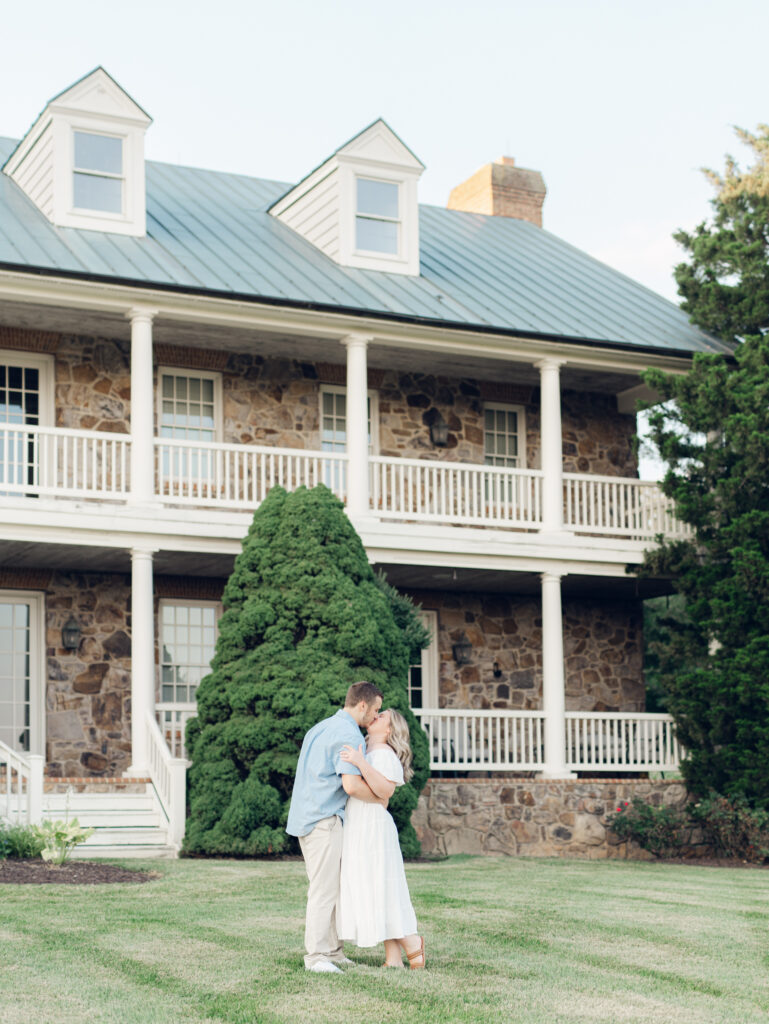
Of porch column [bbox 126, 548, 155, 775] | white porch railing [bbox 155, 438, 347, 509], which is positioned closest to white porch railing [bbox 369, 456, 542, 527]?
white porch railing [bbox 155, 438, 347, 509]

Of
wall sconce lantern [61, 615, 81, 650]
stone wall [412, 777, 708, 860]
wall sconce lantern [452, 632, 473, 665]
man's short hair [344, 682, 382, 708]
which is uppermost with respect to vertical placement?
wall sconce lantern [61, 615, 81, 650]

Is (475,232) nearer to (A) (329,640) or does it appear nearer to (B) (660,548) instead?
(B) (660,548)

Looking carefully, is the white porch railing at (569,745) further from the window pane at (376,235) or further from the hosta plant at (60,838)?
the window pane at (376,235)

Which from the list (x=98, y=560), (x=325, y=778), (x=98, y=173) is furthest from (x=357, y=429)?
(x=325, y=778)

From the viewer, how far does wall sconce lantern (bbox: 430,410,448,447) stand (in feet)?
60.9

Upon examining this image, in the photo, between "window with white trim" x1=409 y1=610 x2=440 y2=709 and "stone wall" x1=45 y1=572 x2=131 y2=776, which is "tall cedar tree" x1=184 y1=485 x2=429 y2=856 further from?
"window with white trim" x1=409 y1=610 x2=440 y2=709

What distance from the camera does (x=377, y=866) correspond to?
6.90m

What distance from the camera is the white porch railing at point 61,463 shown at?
14.6 metres

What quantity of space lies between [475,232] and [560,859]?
10.5 metres

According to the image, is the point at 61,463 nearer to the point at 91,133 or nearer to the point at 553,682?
the point at 91,133

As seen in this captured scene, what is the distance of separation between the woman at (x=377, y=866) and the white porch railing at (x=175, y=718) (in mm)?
9613

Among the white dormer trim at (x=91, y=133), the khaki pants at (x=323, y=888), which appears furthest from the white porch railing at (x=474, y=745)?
the khaki pants at (x=323, y=888)

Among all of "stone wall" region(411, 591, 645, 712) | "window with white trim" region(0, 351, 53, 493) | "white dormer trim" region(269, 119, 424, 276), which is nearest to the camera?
"window with white trim" region(0, 351, 53, 493)

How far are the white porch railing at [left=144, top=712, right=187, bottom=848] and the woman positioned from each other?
6.78 meters
